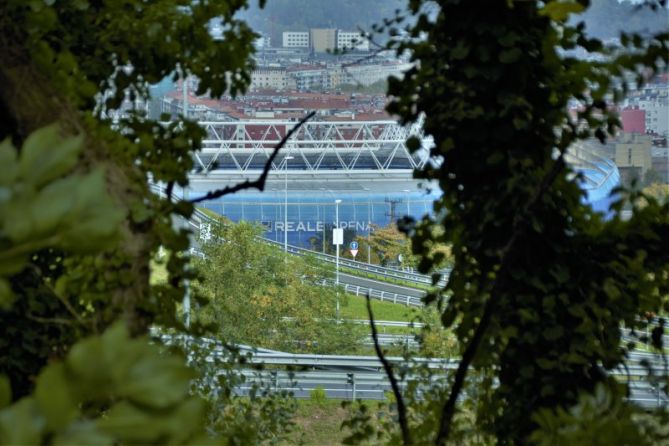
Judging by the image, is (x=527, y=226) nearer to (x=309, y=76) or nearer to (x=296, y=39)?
(x=309, y=76)

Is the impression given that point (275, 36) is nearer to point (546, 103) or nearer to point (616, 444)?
point (546, 103)

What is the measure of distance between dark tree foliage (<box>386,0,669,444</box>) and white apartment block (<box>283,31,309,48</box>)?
52.7 feet

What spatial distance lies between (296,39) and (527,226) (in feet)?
54.4

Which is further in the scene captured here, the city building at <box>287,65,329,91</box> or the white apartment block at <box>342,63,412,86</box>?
the city building at <box>287,65,329,91</box>

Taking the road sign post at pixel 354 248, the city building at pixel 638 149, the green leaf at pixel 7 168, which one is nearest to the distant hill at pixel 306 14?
the road sign post at pixel 354 248

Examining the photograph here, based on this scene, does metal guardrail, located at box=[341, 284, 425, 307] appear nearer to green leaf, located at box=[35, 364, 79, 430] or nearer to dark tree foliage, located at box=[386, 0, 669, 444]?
dark tree foliage, located at box=[386, 0, 669, 444]

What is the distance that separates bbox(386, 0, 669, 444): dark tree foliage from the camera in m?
2.34

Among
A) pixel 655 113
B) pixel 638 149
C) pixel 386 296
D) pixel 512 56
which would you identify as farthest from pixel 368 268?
pixel 512 56

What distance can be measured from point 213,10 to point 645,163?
8.18 metres

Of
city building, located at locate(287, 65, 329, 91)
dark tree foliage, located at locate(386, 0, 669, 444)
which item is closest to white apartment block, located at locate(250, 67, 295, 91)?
city building, located at locate(287, 65, 329, 91)

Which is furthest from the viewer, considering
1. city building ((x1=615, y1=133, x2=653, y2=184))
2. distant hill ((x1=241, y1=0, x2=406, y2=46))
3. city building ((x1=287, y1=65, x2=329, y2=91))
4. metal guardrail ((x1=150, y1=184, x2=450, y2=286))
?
distant hill ((x1=241, y1=0, x2=406, y2=46))

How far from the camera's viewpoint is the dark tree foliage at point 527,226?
234 cm

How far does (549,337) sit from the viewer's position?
91.1 inches

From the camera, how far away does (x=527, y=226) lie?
2.32 meters
